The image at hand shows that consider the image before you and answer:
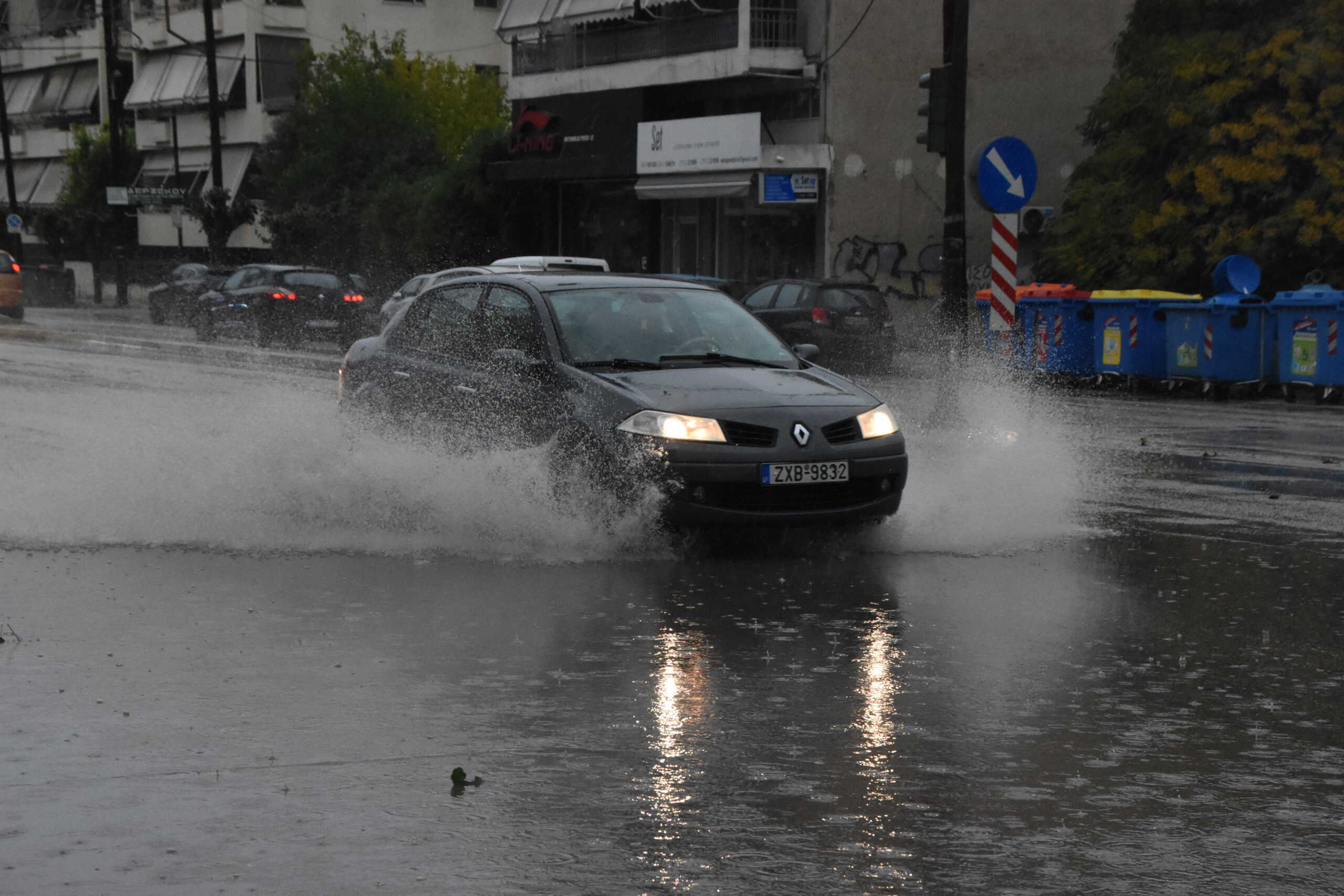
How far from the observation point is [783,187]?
39000 mm

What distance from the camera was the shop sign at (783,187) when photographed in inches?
1534

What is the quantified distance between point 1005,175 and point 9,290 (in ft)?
99.9

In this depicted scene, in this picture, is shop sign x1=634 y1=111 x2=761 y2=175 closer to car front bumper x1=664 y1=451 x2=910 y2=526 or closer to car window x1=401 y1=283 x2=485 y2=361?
car window x1=401 y1=283 x2=485 y2=361

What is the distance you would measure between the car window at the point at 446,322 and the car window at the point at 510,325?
0.11 m

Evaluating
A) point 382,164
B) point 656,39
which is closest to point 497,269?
point 656,39

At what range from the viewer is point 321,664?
662 cm

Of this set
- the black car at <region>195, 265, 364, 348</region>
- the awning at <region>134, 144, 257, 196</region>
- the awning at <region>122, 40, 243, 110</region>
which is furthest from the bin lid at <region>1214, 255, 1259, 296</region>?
the awning at <region>122, 40, 243, 110</region>

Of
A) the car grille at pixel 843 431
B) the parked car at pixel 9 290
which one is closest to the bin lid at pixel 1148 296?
the car grille at pixel 843 431

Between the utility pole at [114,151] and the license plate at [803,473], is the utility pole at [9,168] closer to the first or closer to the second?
the utility pole at [114,151]

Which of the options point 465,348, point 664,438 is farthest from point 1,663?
point 465,348

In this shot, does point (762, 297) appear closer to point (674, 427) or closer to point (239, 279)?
point (239, 279)

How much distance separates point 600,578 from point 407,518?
1.79m

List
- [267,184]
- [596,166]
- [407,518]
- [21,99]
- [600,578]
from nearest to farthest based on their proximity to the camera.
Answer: [600,578], [407,518], [596,166], [267,184], [21,99]

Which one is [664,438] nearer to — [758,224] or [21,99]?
[758,224]
